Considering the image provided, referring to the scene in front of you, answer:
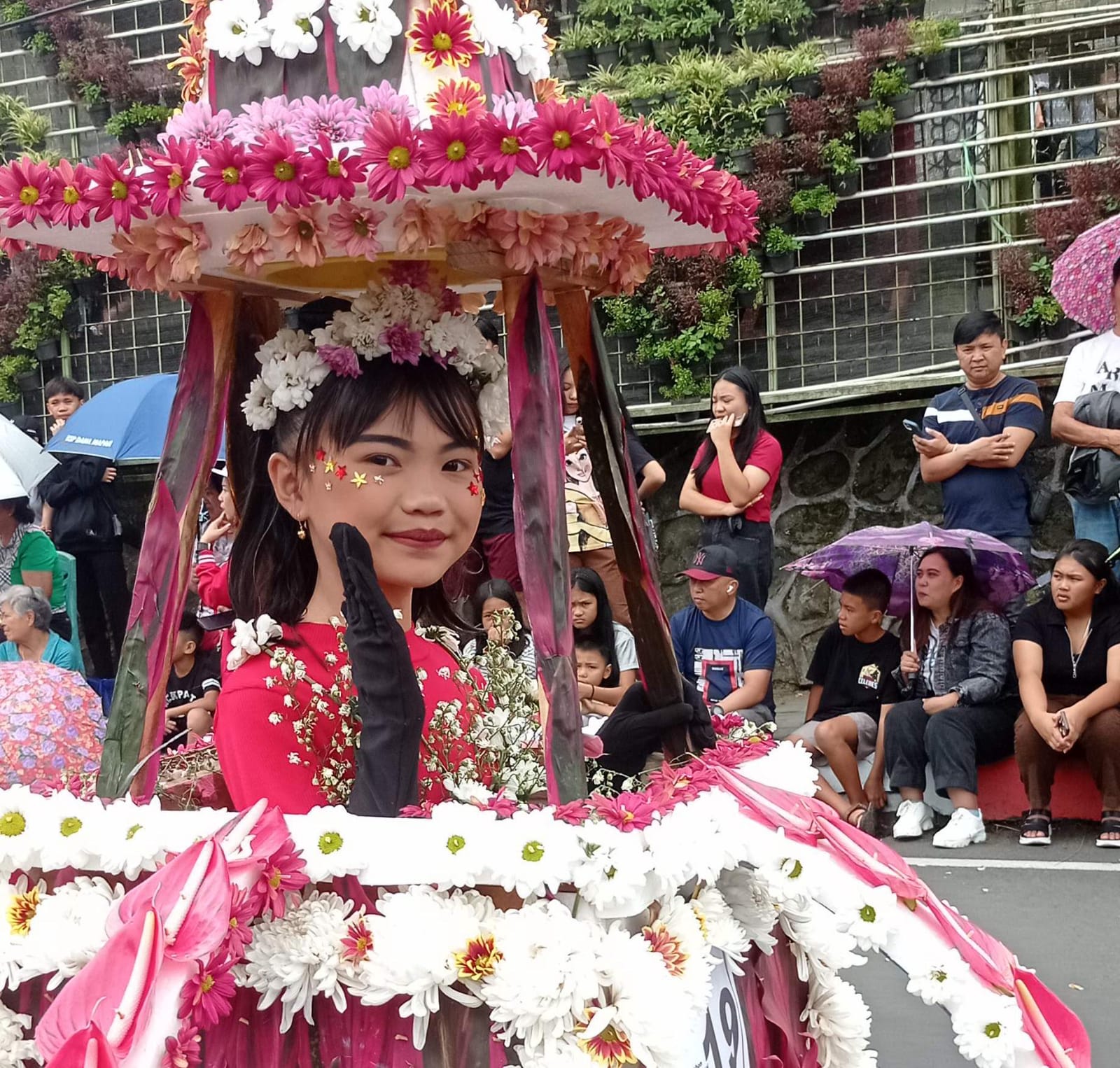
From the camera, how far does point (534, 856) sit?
7.44ft

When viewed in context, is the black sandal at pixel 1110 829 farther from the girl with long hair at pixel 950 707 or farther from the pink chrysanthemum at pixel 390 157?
the pink chrysanthemum at pixel 390 157

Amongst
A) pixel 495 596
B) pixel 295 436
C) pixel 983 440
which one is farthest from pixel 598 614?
pixel 295 436

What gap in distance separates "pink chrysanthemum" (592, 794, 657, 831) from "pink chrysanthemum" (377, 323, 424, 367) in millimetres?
871

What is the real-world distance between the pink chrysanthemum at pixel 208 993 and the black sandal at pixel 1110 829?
13.4ft

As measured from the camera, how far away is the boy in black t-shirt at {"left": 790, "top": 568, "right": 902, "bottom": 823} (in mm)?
6281

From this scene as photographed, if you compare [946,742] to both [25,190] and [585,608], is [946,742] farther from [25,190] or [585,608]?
[25,190]

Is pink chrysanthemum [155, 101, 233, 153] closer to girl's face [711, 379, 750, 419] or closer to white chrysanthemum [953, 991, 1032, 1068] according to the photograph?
white chrysanthemum [953, 991, 1032, 1068]

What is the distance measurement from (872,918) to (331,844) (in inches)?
36.1

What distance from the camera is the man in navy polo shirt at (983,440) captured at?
6.44 metres

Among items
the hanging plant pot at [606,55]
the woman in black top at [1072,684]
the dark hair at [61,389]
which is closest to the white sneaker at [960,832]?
the woman in black top at [1072,684]

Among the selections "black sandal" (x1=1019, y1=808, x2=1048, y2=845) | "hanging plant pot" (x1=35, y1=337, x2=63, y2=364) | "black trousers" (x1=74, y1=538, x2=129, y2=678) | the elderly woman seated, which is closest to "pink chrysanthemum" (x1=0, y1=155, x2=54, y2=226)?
"black sandal" (x1=1019, y1=808, x2=1048, y2=845)

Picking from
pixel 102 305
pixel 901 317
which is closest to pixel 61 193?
pixel 901 317

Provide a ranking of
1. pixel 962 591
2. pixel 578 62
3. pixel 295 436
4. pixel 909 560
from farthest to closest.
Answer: pixel 578 62 < pixel 909 560 < pixel 962 591 < pixel 295 436

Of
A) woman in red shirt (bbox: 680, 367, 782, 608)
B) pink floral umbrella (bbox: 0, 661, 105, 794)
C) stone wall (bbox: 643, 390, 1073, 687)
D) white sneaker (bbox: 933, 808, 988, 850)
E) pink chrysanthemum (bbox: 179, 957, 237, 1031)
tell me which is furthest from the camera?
stone wall (bbox: 643, 390, 1073, 687)
